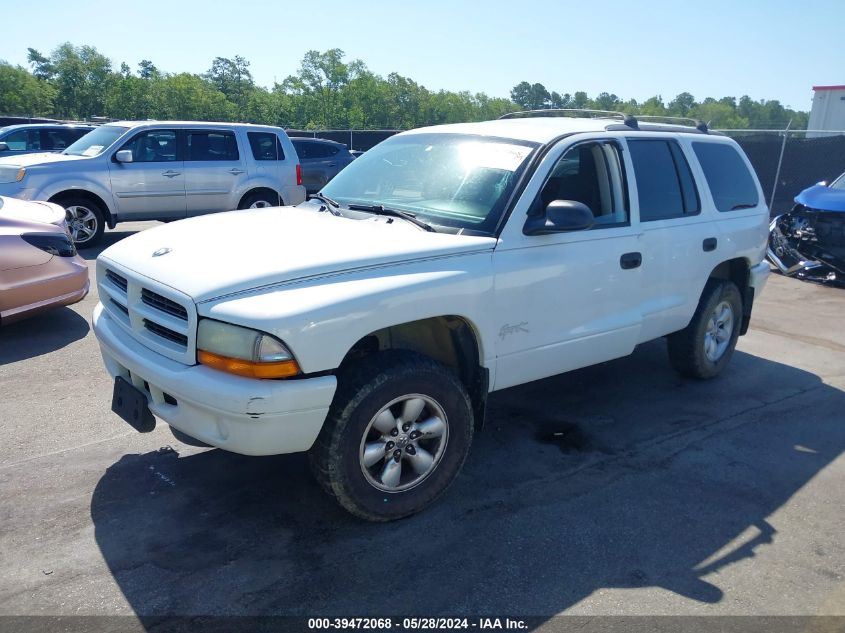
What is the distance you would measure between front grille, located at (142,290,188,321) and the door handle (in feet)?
8.56

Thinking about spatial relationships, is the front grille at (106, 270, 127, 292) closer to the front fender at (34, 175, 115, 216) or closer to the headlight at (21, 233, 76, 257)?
the headlight at (21, 233, 76, 257)

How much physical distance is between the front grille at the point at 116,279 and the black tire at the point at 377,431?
1.29 metres

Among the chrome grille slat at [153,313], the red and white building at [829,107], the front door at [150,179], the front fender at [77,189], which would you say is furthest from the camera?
the red and white building at [829,107]

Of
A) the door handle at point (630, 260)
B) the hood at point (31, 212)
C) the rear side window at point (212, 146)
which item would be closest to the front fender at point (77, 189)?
the rear side window at point (212, 146)

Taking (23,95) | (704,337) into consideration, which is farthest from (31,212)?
(23,95)

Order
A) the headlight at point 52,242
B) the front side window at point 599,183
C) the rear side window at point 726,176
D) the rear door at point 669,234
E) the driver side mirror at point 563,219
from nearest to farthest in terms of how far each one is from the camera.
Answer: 1. the driver side mirror at point 563,219
2. the front side window at point 599,183
3. the rear door at point 669,234
4. the rear side window at point 726,176
5. the headlight at point 52,242

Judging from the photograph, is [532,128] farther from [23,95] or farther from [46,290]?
[23,95]

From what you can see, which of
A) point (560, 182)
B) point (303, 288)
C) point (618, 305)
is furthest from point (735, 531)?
point (303, 288)

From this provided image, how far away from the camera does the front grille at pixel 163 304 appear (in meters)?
3.15

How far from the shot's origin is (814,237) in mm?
10312

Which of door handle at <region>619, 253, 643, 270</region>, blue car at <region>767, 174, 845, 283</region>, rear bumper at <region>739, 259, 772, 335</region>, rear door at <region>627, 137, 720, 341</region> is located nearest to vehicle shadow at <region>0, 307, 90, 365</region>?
door handle at <region>619, 253, 643, 270</region>

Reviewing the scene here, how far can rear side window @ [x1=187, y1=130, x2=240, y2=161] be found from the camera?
1131 centimetres

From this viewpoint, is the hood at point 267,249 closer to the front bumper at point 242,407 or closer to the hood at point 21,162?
the front bumper at point 242,407

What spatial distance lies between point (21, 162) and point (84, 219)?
44.9 inches
